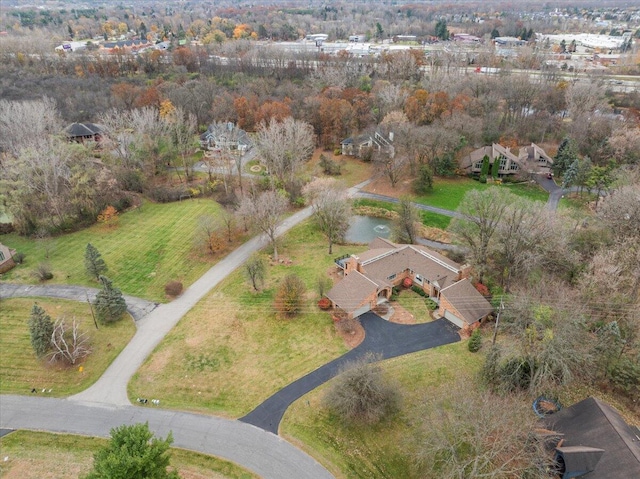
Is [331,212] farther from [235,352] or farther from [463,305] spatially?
[235,352]

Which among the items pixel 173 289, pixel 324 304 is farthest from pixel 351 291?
pixel 173 289

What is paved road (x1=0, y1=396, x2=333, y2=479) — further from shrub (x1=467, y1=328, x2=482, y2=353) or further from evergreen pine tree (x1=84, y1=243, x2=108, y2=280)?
shrub (x1=467, y1=328, x2=482, y2=353)

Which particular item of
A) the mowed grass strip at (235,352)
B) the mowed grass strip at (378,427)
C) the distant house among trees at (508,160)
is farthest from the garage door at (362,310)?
the distant house among trees at (508,160)

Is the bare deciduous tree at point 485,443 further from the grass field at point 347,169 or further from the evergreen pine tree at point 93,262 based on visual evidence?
the grass field at point 347,169

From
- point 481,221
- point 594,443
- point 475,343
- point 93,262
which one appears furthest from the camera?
point 93,262

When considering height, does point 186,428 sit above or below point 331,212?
below

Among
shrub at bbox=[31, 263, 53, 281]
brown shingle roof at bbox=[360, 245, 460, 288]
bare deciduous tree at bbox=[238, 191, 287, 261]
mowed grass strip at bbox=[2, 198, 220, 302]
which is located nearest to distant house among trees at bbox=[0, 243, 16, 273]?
mowed grass strip at bbox=[2, 198, 220, 302]

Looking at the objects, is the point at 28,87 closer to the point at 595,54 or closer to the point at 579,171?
the point at 579,171
